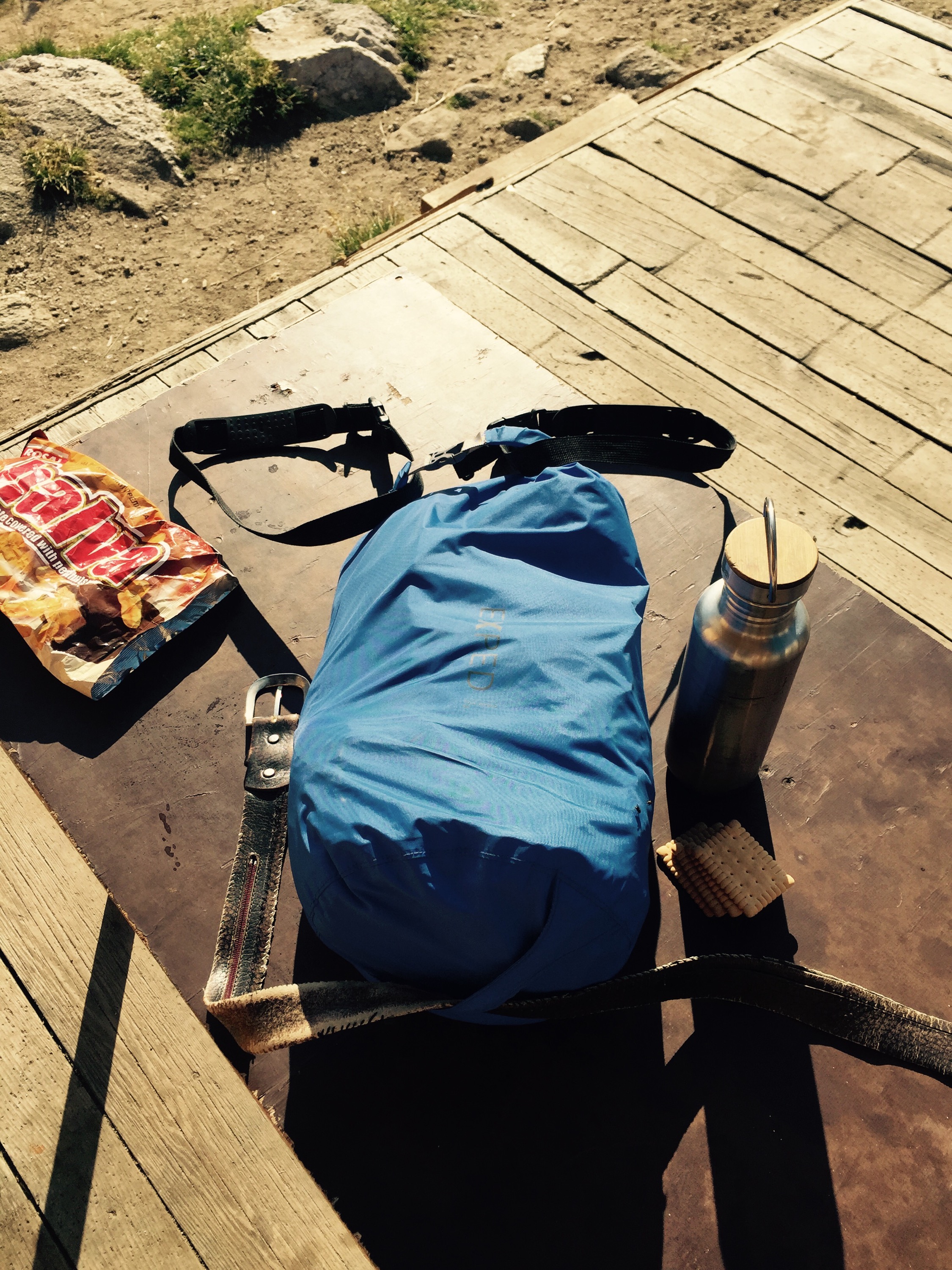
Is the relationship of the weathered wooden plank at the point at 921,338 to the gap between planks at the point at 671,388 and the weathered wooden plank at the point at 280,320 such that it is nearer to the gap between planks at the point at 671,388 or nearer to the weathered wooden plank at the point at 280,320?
the gap between planks at the point at 671,388

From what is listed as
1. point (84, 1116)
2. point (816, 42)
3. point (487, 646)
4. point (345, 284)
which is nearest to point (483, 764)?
point (487, 646)

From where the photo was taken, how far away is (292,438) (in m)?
1.77

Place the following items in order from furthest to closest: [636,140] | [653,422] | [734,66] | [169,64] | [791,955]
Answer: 1. [169,64]
2. [734,66]
3. [636,140]
4. [653,422]
5. [791,955]

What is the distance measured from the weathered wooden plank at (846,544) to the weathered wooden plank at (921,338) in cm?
62

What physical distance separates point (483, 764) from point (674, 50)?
450cm

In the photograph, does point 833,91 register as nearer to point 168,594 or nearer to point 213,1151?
point 168,594

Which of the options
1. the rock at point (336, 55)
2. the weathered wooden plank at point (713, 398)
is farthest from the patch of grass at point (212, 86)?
the weathered wooden plank at point (713, 398)

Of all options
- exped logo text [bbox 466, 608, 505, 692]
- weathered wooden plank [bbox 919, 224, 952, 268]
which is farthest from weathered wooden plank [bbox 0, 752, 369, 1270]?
weathered wooden plank [bbox 919, 224, 952, 268]

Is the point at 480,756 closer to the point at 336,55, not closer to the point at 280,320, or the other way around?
the point at 280,320

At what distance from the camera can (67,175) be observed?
3635mm

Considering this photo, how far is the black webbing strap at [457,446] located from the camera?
1.57 meters

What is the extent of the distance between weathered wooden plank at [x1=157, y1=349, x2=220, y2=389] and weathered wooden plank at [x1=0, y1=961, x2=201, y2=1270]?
1464 mm

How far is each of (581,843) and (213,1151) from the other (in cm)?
66

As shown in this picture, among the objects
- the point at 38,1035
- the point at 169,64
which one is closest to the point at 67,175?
the point at 169,64
